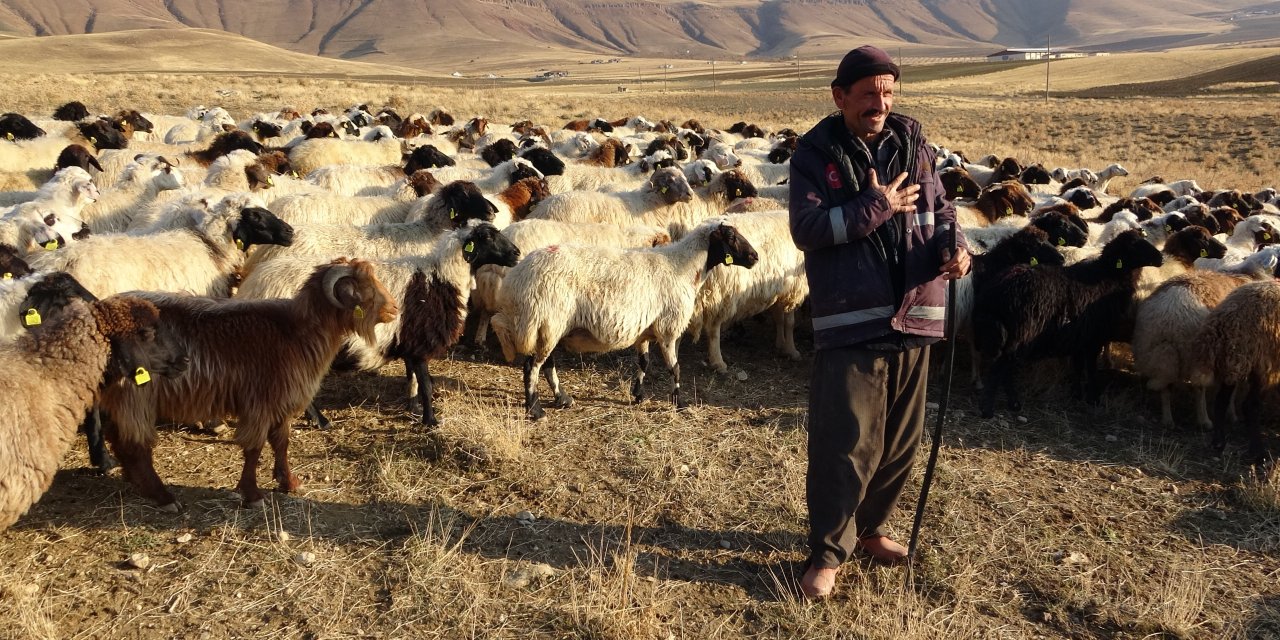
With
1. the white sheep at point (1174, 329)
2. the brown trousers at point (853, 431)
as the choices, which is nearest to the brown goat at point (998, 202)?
the white sheep at point (1174, 329)

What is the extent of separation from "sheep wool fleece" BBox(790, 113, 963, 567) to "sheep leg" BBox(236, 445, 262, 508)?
10.4ft

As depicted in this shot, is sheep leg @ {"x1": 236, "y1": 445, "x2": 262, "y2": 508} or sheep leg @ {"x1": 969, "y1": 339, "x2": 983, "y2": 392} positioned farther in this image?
sheep leg @ {"x1": 969, "y1": 339, "x2": 983, "y2": 392}

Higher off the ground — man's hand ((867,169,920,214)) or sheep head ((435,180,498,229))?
man's hand ((867,169,920,214))

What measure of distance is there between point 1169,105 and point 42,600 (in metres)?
44.6

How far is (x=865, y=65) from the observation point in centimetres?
325

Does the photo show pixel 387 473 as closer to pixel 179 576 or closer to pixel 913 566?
pixel 179 576

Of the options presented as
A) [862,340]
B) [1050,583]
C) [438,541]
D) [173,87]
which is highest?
[173,87]

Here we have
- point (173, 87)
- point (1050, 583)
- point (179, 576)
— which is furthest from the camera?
point (173, 87)

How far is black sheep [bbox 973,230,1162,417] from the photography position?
21.7 feet

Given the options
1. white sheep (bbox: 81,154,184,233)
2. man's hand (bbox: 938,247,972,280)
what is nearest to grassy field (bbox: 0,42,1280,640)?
man's hand (bbox: 938,247,972,280)

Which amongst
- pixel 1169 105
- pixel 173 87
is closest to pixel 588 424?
pixel 173 87

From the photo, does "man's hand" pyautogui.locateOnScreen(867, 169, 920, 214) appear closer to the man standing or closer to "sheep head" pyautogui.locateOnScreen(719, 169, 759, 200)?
the man standing

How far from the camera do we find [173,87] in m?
32.7

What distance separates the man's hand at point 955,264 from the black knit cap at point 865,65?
843 millimetres
